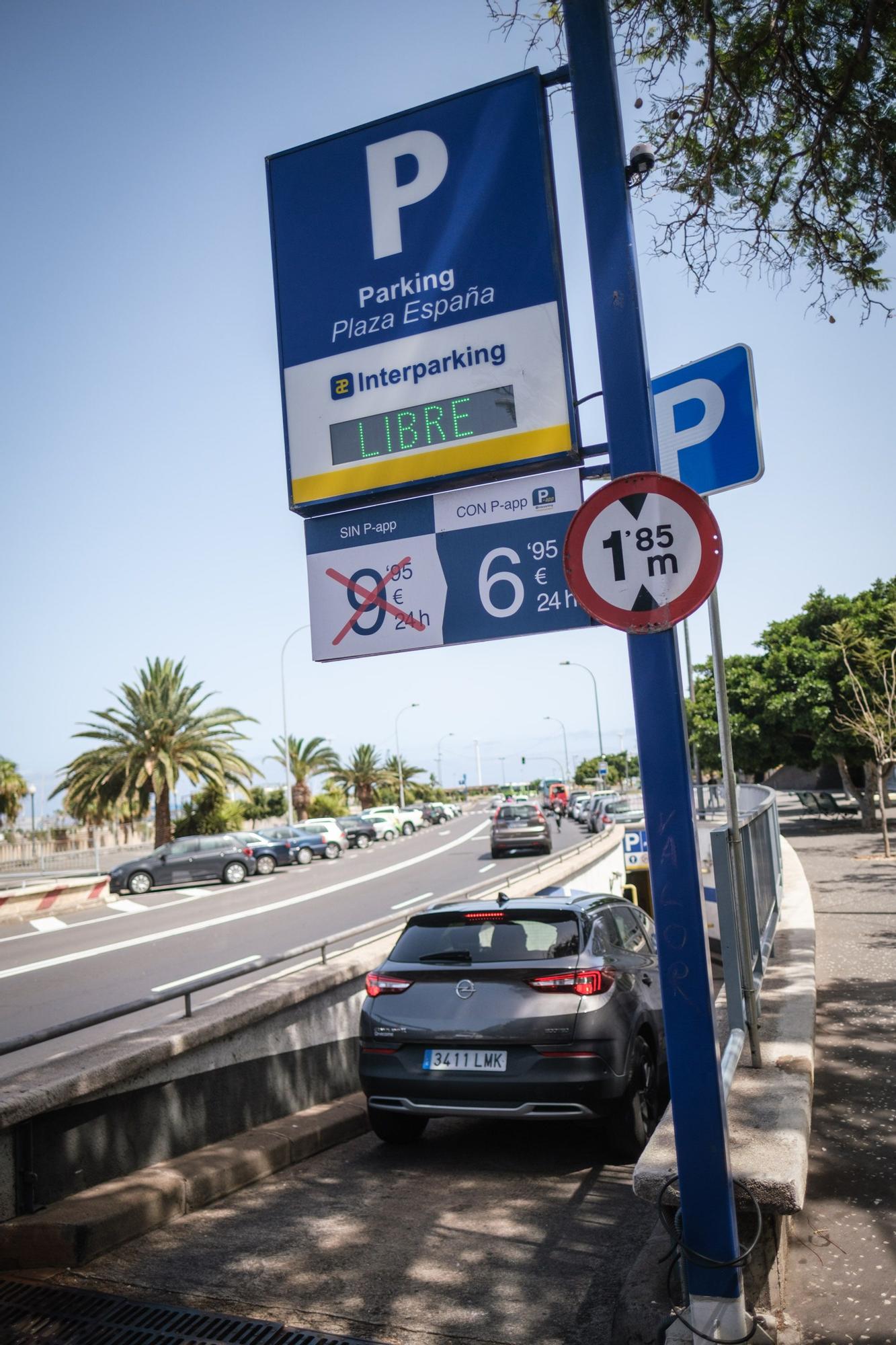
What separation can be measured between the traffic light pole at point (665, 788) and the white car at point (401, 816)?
51.1m

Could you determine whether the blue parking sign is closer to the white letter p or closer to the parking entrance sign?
the parking entrance sign

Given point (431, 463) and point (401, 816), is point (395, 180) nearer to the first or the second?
point (431, 463)

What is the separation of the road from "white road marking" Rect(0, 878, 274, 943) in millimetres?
48

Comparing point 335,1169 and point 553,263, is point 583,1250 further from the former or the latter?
point 553,263

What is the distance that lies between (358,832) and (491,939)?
147ft

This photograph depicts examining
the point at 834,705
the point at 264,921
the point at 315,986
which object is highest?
the point at 834,705

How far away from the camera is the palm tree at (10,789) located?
2039 inches

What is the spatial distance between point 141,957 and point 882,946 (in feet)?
34.3

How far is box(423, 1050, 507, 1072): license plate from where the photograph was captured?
5.45 meters

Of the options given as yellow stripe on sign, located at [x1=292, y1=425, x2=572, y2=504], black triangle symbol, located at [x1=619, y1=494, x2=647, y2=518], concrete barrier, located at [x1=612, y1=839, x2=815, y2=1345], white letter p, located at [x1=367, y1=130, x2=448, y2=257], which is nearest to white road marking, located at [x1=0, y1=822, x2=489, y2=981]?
yellow stripe on sign, located at [x1=292, y1=425, x2=572, y2=504]

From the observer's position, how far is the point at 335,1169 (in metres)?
5.77

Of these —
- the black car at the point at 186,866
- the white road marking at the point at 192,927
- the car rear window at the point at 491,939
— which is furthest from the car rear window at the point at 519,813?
the car rear window at the point at 491,939

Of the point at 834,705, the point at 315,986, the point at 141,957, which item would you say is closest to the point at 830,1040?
the point at 315,986

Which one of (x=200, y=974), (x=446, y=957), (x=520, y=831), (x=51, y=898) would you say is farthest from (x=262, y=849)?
(x=446, y=957)
